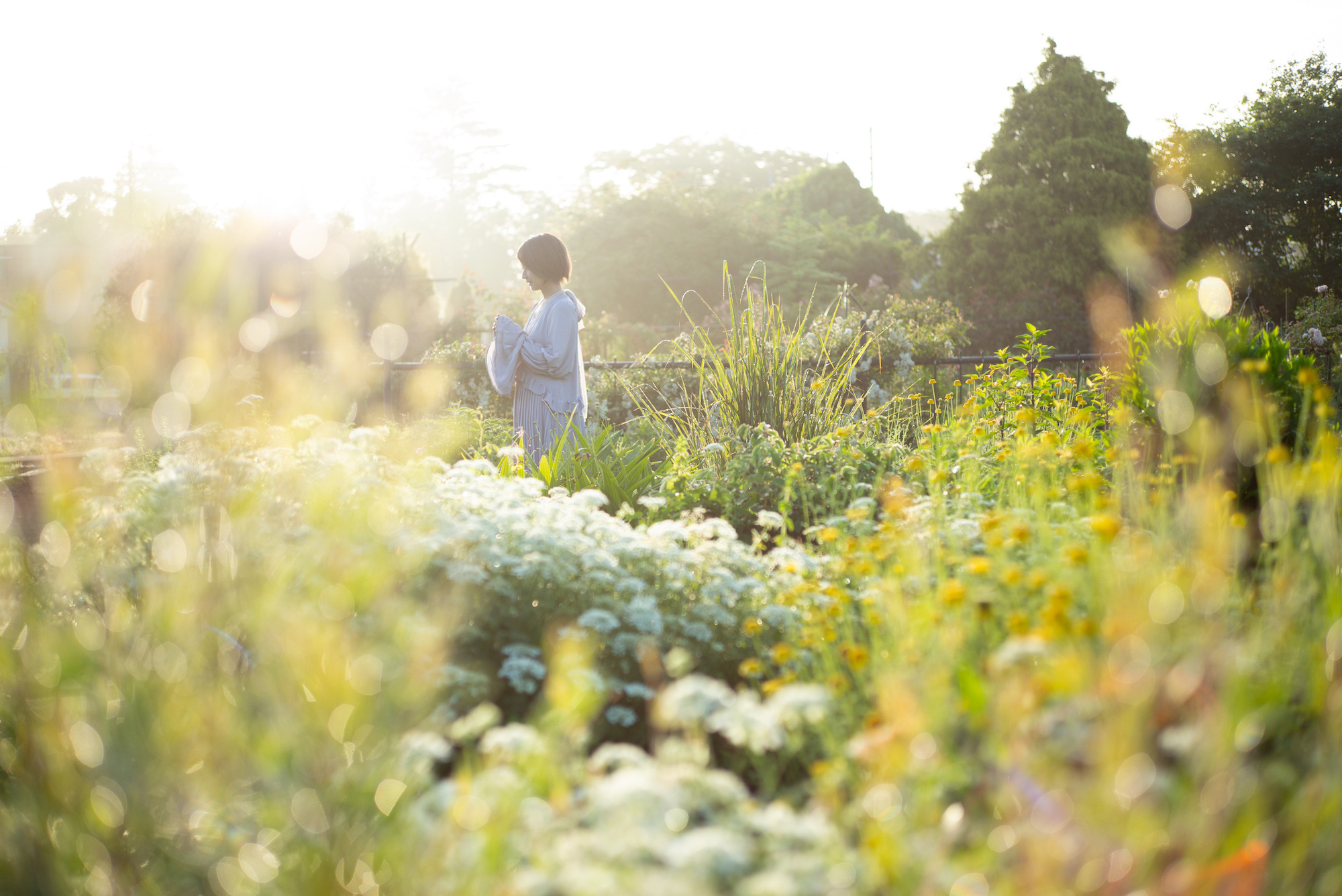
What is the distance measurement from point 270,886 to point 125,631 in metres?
1.05

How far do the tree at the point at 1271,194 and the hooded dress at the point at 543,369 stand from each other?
2089 cm

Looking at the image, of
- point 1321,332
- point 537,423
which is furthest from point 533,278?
point 1321,332

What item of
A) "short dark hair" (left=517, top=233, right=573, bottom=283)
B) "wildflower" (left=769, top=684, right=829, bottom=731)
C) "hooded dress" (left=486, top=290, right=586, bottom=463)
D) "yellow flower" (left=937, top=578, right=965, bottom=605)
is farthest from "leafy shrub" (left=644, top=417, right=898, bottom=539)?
"wildflower" (left=769, top=684, right=829, bottom=731)

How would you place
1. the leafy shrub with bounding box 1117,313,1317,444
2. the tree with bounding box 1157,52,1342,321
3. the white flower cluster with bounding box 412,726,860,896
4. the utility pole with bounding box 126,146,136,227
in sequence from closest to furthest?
the white flower cluster with bounding box 412,726,860,896
the leafy shrub with bounding box 1117,313,1317,444
the tree with bounding box 1157,52,1342,321
the utility pole with bounding box 126,146,136,227

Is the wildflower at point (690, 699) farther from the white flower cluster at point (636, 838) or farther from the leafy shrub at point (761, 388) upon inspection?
the leafy shrub at point (761, 388)

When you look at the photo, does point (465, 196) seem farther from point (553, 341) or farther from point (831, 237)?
point (553, 341)

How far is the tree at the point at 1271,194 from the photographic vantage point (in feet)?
71.8

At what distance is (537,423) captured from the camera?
5812 millimetres

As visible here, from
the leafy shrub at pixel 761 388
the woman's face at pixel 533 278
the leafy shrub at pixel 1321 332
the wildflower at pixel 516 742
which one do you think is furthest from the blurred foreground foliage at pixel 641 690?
the leafy shrub at pixel 1321 332

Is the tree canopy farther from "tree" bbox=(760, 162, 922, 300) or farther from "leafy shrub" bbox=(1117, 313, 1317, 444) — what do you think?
"leafy shrub" bbox=(1117, 313, 1317, 444)

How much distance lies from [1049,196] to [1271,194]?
591 centimetres

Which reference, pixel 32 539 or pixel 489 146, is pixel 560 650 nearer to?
pixel 32 539

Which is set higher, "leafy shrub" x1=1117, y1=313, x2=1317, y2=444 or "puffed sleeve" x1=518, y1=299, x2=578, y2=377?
"leafy shrub" x1=1117, y1=313, x2=1317, y2=444

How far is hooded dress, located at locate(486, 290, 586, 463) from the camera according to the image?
5.56 meters
